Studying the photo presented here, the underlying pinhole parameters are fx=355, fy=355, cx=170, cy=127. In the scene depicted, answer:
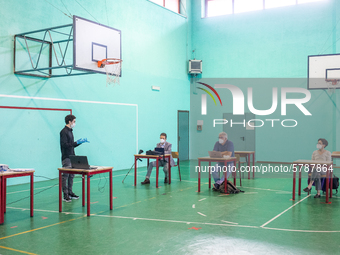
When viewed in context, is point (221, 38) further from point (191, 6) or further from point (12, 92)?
point (12, 92)

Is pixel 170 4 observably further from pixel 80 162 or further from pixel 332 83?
pixel 80 162

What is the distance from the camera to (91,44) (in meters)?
7.92

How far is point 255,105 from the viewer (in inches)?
531

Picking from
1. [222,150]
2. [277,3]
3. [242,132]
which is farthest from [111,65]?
[277,3]

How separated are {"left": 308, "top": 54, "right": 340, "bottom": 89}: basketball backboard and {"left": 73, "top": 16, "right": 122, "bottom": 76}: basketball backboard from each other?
21.0 ft

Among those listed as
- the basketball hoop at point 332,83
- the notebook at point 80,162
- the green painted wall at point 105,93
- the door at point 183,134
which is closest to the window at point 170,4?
the green painted wall at point 105,93

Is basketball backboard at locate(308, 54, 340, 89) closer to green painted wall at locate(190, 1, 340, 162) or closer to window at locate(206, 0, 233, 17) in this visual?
green painted wall at locate(190, 1, 340, 162)

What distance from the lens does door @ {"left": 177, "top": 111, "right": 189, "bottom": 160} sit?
14055mm

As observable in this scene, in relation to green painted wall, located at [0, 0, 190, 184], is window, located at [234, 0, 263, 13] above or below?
above

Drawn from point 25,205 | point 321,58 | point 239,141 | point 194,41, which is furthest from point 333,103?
point 25,205

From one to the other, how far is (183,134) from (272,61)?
441cm

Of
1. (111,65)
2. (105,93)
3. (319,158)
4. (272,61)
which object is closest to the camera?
(319,158)

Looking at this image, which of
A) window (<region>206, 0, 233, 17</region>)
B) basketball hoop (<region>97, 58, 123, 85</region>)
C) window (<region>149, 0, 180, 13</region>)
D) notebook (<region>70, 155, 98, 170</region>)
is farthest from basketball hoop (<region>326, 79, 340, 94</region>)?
notebook (<region>70, 155, 98, 170</region>)

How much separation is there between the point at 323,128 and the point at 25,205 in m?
10.2
